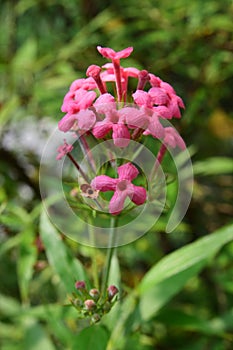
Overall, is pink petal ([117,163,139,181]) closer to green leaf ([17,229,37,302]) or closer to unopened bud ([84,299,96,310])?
unopened bud ([84,299,96,310])

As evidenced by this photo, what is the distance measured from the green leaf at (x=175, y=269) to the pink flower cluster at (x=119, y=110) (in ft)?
0.89

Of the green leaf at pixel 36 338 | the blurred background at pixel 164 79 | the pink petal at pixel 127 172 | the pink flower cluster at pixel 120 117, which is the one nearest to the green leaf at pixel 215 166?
the blurred background at pixel 164 79

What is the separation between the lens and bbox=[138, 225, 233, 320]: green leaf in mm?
1138

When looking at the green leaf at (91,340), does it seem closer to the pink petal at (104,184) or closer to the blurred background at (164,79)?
the pink petal at (104,184)

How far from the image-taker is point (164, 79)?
6.47ft

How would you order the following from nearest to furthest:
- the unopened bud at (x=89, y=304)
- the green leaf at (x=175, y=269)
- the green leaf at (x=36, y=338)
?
the unopened bud at (x=89, y=304), the green leaf at (x=175, y=269), the green leaf at (x=36, y=338)

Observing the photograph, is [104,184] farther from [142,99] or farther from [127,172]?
[142,99]

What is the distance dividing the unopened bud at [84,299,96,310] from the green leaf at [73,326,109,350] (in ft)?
0.24

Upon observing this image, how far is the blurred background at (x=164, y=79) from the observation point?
1.80 m

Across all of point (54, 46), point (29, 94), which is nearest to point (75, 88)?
point (29, 94)

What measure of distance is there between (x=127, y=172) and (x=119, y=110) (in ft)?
0.33

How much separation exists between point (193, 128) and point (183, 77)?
0.36 m

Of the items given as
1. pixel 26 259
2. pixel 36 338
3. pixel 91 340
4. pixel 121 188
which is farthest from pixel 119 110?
pixel 36 338

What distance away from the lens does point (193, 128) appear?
2074 mm
